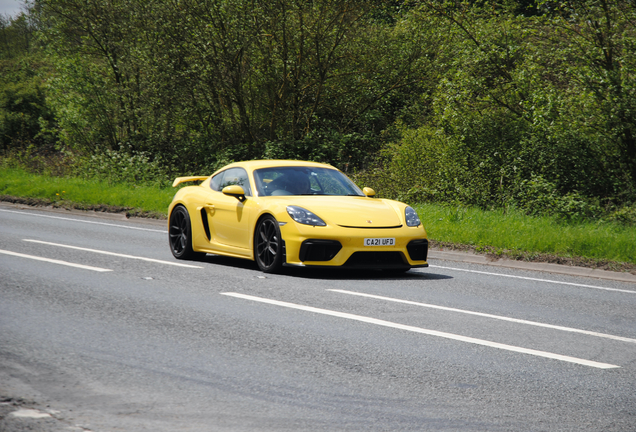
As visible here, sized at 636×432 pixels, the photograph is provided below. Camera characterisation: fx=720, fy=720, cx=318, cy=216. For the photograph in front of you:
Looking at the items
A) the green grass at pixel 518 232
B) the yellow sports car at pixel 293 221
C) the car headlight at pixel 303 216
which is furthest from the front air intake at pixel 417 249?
the green grass at pixel 518 232

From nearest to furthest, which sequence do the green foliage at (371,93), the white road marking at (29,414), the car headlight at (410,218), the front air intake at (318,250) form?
the white road marking at (29,414) < the front air intake at (318,250) < the car headlight at (410,218) < the green foliage at (371,93)

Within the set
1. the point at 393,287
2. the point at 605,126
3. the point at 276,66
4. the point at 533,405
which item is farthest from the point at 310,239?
the point at 276,66

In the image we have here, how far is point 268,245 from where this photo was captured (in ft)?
29.6

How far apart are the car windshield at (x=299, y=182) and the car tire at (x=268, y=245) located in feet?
2.06

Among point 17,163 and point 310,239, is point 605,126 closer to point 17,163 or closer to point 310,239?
point 310,239

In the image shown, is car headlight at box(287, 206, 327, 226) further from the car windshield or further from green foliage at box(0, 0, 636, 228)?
green foliage at box(0, 0, 636, 228)

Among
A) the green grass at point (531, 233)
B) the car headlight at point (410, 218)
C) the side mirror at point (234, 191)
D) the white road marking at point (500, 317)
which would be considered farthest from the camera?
the green grass at point (531, 233)

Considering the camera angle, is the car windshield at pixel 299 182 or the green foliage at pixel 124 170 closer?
the car windshield at pixel 299 182

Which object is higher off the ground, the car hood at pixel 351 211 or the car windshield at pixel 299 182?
the car windshield at pixel 299 182

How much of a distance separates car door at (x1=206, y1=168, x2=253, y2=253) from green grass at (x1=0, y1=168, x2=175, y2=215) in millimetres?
7582

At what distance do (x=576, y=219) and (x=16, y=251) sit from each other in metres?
10.3

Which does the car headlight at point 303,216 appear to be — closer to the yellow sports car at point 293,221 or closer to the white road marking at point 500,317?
the yellow sports car at point 293,221

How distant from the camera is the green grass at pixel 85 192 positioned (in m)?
18.8

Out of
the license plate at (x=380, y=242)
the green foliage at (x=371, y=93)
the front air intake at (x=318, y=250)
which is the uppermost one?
the green foliage at (x=371, y=93)
